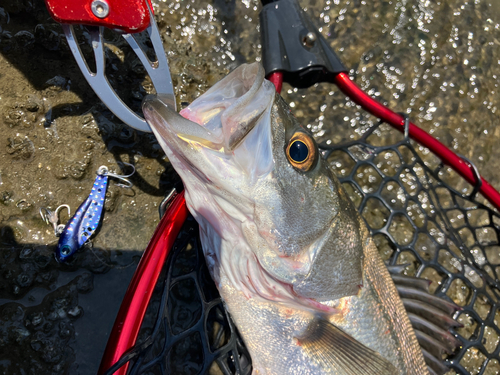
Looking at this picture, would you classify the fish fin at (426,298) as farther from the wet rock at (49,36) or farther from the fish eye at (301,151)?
the wet rock at (49,36)

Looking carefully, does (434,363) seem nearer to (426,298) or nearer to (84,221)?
(426,298)

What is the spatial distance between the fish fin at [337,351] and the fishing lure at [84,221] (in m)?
1.23

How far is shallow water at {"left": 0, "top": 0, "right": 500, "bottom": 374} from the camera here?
5.78 ft

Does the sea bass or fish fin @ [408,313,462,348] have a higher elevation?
the sea bass

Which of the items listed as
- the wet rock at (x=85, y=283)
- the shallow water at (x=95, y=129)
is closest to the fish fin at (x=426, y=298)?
the shallow water at (x=95, y=129)

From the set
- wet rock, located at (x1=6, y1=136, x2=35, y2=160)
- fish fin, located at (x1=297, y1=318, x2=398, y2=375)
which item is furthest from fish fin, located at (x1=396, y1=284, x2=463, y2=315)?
wet rock, located at (x1=6, y1=136, x2=35, y2=160)

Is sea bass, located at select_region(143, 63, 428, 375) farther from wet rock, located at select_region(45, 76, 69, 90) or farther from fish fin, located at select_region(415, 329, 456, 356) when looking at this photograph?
wet rock, located at select_region(45, 76, 69, 90)

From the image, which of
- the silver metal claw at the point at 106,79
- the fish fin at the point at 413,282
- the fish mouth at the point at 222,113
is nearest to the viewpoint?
the fish mouth at the point at 222,113

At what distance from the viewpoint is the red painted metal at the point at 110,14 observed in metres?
1.30

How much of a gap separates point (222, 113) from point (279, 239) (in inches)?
20.8

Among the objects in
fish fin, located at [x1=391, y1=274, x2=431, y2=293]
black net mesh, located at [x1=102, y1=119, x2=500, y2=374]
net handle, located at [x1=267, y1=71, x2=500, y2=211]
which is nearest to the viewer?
fish fin, located at [x1=391, y1=274, x2=431, y2=293]

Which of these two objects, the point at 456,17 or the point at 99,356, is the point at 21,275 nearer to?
the point at 99,356

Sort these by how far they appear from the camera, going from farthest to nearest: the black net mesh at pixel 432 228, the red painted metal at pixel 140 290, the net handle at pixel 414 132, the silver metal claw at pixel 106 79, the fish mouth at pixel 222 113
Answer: the black net mesh at pixel 432 228 < the net handle at pixel 414 132 < the silver metal claw at pixel 106 79 < the red painted metal at pixel 140 290 < the fish mouth at pixel 222 113

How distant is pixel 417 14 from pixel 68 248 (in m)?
3.05
